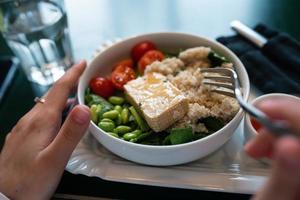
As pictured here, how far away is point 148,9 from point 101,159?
58cm

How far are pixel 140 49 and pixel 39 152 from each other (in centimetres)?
33

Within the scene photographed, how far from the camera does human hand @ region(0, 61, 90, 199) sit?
65cm

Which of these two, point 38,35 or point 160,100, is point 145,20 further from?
point 160,100

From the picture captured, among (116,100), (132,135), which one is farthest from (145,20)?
(132,135)

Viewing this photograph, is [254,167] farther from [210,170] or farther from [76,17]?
[76,17]

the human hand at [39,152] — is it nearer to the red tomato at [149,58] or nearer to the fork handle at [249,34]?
the red tomato at [149,58]

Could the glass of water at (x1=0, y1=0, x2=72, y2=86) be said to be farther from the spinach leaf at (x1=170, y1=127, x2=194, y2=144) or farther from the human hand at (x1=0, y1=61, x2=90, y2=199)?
the spinach leaf at (x1=170, y1=127, x2=194, y2=144)

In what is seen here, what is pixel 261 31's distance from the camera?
96cm

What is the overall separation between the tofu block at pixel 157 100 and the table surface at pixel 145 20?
0.28 metres

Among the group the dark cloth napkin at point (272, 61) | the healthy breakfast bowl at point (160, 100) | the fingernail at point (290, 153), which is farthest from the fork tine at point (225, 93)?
the fingernail at point (290, 153)

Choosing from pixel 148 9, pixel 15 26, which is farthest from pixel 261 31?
pixel 15 26

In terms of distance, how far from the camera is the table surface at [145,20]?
952 mm

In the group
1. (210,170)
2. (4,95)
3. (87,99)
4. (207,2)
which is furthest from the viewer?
(207,2)

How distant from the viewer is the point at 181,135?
68cm
